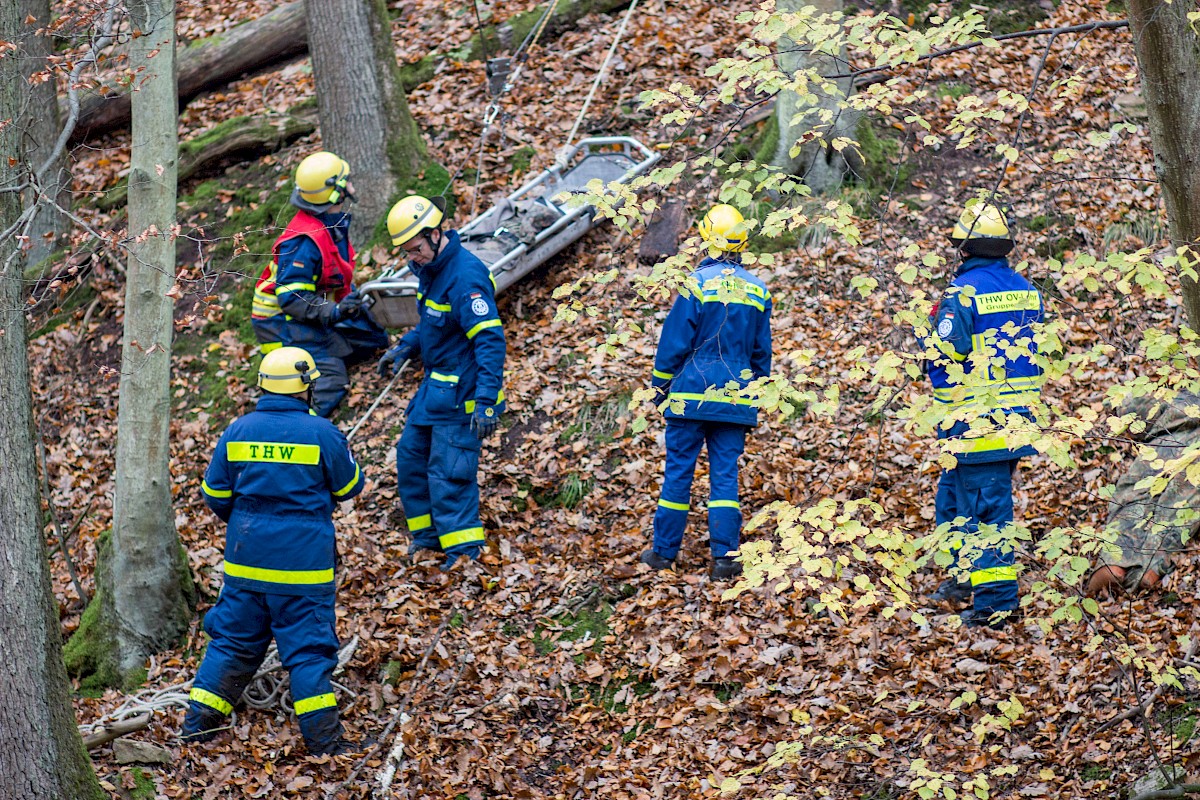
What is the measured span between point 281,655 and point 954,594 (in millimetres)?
3930

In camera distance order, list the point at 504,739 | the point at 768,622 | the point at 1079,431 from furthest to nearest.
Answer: the point at 768,622 → the point at 504,739 → the point at 1079,431

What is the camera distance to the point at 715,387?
6.86m

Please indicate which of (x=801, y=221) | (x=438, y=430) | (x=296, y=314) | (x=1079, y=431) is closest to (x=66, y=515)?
(x=296, y=314)

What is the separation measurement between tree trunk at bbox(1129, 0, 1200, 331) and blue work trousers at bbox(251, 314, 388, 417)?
19.1ft

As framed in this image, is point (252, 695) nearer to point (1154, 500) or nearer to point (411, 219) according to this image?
point (411, 219)

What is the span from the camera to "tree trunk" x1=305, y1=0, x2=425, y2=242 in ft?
33.6

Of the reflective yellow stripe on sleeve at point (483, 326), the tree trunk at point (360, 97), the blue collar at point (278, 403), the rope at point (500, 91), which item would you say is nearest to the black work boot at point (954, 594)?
the reflective yellow stripe on sleeve at point (483, 326)

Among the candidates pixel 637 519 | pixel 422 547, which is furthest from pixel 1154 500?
pixel 422 547

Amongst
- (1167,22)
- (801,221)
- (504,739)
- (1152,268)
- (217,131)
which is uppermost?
(217,131)

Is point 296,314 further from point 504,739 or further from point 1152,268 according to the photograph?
point 1152,268

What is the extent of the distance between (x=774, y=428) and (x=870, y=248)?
225 cm

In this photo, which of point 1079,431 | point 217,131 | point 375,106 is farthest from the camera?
point 217,131

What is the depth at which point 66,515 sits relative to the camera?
923 cm

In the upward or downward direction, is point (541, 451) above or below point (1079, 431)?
below
